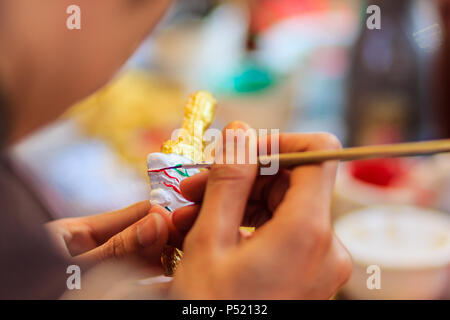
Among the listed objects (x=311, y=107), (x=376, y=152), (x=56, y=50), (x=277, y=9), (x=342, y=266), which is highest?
(x=277, y=9)

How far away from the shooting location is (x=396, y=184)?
0.84m

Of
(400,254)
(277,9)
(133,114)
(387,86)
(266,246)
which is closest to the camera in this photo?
(266,246)

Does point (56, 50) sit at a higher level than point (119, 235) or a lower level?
higher

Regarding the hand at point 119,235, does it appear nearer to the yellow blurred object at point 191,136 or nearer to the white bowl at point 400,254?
the yellow blurred object at point 191,136

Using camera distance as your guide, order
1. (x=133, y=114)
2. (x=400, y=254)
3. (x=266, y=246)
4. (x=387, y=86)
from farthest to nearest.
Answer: (x=387, y=86) < (x=133, y=114) < (x=400, y=254) < (x=266, y=246)

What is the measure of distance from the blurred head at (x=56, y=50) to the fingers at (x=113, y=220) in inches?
5.9

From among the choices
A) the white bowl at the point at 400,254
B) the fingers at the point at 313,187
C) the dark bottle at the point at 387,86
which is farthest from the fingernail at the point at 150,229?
the dark bottle at the point at 387,86

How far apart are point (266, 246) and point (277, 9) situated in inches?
41.1

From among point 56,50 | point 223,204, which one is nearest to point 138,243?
point 223,204

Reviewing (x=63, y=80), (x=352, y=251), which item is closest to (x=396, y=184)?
(x=352, y=251)

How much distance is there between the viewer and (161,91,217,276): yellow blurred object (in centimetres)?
45

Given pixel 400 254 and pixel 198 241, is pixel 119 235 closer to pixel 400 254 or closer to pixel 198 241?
pixel 198 241

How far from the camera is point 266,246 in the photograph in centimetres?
36
